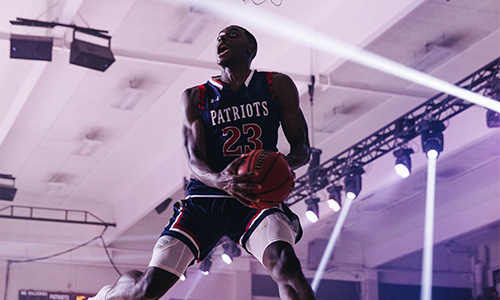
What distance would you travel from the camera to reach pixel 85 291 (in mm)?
15008

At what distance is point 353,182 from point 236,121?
626 cm

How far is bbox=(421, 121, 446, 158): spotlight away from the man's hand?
5.60 meters

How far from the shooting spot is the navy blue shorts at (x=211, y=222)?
9.51 feet

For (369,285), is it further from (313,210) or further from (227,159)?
(227,159)

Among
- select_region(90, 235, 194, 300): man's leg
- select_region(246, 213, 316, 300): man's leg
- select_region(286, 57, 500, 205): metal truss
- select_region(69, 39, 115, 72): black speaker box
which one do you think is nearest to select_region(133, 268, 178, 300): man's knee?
select_region(90, 235, 194, 300): man's leg

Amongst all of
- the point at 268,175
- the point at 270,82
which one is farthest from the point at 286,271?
the point at 270,82

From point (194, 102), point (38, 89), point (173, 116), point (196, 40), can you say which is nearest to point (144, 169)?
point (173, 116)

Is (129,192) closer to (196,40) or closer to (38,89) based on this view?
(38,89)

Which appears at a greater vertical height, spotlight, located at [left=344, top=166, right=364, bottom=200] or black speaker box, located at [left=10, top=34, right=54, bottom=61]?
black speaker box, located at [left=10, top=34, right=54, bottom=61]

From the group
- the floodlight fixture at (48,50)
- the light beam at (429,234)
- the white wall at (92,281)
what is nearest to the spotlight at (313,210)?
the light beam at (429,234)

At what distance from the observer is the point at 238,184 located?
2.56 metres

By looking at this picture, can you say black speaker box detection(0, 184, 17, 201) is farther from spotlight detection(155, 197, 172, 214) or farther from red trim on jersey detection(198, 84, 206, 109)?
red trim on jersey detection(198, 84, 206, 109)

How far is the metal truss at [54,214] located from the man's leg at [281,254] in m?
11.5

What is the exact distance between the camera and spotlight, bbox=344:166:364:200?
9016 mm
